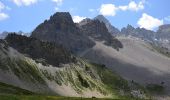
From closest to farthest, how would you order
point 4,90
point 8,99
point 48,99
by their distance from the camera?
point 8,99, point 48,99, point 4,90

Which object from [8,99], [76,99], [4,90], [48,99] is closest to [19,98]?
[8,99]

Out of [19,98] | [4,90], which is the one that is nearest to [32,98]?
[19,98]

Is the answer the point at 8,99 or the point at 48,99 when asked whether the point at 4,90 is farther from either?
the point at 8,99

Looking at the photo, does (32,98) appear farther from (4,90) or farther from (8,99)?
(4,90)

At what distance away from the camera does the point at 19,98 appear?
80562 millimetres

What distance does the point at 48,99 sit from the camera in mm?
89875

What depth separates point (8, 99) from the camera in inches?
3034

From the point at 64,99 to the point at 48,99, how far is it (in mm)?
4552

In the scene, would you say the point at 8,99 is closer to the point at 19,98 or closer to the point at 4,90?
the point at 19,98

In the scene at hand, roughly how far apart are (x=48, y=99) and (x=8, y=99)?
1461cm

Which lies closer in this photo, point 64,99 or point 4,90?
point 64,99

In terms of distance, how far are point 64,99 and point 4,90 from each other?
28.1 meters

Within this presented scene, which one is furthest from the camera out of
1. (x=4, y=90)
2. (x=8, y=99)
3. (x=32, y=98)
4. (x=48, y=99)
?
(x=4, y=90)

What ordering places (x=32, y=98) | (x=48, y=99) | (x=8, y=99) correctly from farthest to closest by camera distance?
(x=48, y=99), (x=32, y=98), (x=8, y=99)
